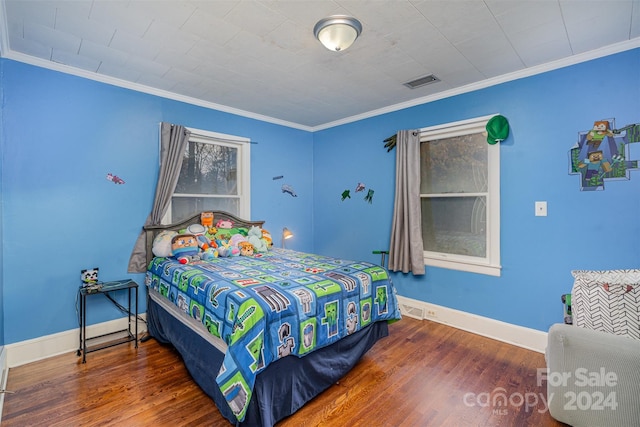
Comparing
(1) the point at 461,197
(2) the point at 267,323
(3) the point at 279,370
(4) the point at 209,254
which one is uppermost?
(1) the point at 461,197

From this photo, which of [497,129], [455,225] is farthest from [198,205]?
[497,129]

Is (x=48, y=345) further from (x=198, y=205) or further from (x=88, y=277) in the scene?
(x=198, y=205)

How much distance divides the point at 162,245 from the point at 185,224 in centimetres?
42

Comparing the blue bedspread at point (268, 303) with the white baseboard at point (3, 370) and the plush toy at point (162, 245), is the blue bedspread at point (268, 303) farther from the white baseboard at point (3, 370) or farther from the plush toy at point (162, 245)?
the white baseboard at point (3, 370)

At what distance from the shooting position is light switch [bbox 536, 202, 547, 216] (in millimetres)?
2680

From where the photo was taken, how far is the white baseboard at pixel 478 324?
2.72 m

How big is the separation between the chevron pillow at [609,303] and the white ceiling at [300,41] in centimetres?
173

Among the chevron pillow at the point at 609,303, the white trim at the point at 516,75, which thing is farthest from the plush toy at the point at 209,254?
the chevron pillow at the point at 609,303

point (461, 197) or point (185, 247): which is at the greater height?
point (461, 197)

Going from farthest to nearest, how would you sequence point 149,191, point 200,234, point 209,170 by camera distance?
1. point 209,170
2. point 200,234
3. point 149,191

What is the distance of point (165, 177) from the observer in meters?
3.20

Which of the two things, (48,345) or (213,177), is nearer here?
(48,345)

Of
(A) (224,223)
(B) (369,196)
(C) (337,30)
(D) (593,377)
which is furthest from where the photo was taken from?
(B) (369,196)

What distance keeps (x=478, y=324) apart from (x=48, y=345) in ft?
13.3
